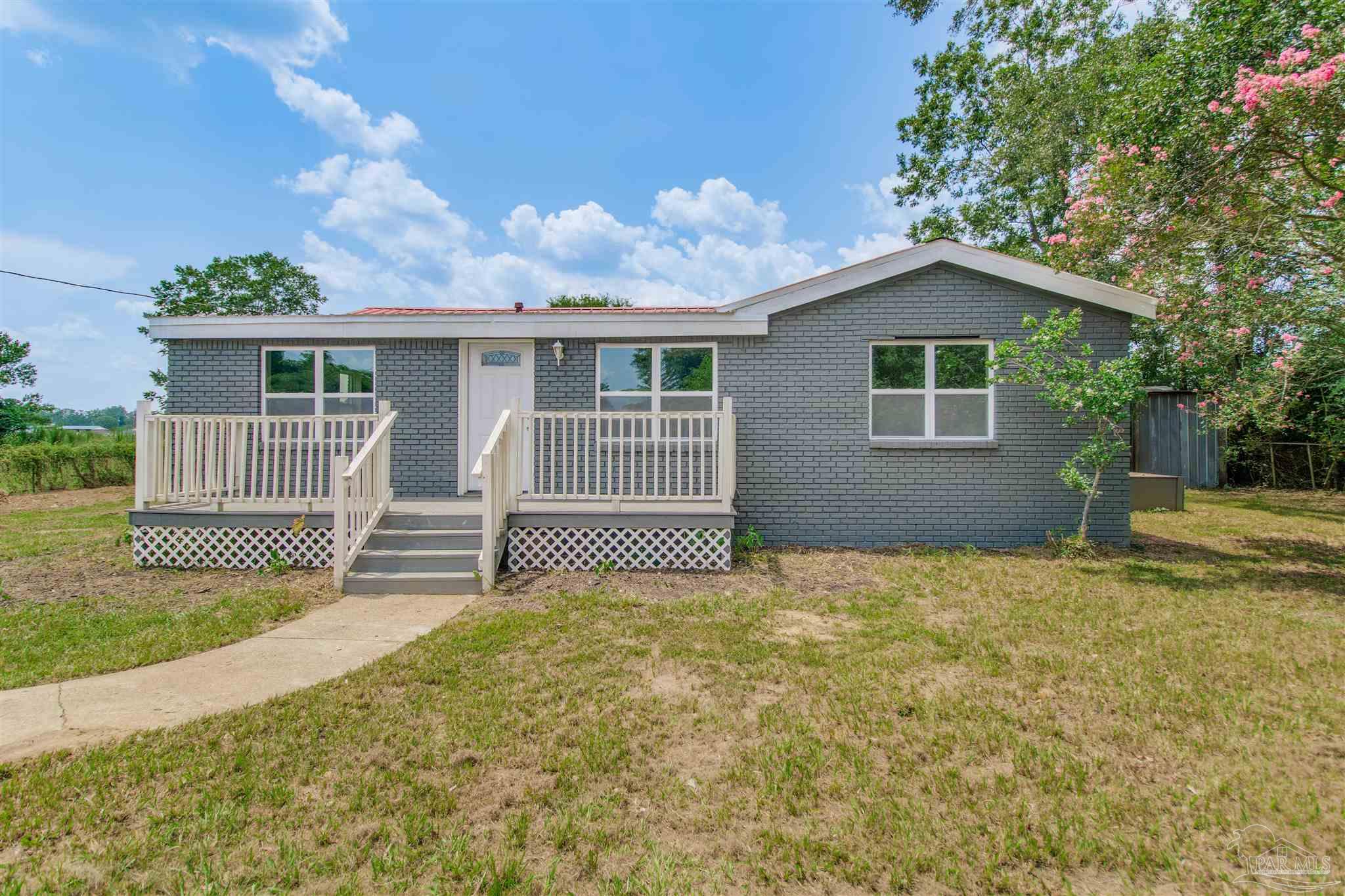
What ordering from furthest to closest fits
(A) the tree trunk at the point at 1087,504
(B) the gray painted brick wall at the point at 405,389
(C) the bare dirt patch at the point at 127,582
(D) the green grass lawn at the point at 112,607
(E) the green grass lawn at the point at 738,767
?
(B) the gray painted brick wall at the point at 405,389 < (A) the tree trunk at the point at 1087,504 < (C) the bare dirt patch at the point at 127,582 < (D) the green grass lawn at the point at 112,607 < (E) the green grass lawn at the point at 738,767

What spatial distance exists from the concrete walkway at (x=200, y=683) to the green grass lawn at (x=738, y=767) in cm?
22

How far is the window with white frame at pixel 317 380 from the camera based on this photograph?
8008mm

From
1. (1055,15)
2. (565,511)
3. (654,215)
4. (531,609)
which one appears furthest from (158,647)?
(1055,15)

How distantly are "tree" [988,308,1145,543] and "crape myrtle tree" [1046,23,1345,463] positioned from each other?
1.47 metres

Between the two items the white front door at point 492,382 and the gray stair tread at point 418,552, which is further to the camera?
the white front door at point 492,382

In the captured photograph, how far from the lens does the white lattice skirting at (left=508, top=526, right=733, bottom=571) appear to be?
6.41 meters

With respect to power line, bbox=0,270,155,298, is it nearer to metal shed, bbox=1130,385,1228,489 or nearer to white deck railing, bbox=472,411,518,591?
white deck railing, bbox=472,411,518,591

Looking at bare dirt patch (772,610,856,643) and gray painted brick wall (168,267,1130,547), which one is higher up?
gray painted brick wall (168,267,1130,547)

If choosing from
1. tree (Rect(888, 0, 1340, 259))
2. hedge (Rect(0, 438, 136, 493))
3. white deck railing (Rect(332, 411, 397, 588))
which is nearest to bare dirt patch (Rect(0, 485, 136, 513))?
hedge (Rect(0, 438, 136, 493))

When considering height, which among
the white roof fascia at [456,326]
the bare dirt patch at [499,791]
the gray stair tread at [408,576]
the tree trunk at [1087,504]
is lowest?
the bare dirt patch at [499,791]

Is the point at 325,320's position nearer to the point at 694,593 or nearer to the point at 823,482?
the point at 694,593

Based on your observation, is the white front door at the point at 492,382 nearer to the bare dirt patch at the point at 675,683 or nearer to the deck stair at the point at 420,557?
the deck stair at the point at 420,557

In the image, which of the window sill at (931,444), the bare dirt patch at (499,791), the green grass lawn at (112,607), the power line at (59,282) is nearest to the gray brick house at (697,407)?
the window sill at (931,444)

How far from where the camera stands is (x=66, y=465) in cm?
1527
